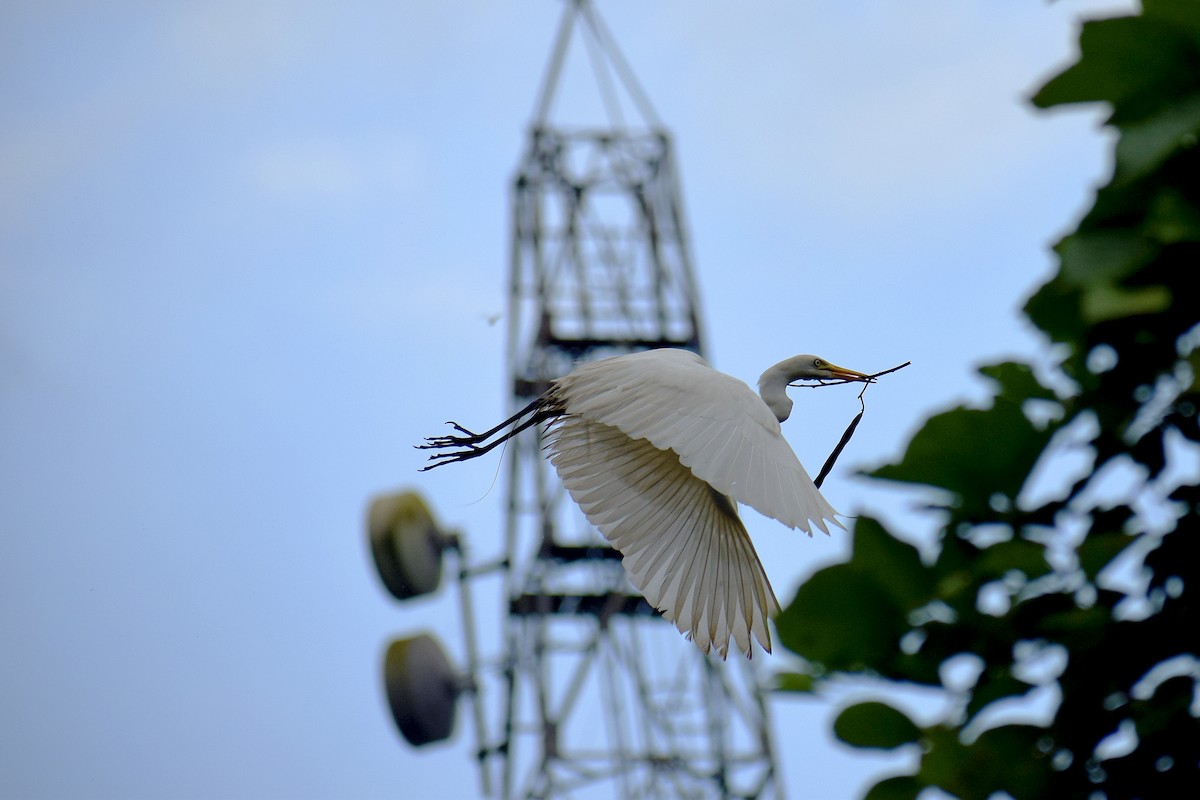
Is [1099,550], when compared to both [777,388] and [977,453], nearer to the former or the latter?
[977,453]

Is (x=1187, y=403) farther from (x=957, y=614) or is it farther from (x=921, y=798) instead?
(x=921, y=798)

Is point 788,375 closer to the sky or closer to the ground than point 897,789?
closer to the sky

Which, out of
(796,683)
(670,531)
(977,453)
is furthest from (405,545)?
(977,453)

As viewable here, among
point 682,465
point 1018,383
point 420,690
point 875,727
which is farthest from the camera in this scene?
point 420,690

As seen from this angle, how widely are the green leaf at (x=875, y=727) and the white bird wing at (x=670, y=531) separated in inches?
37.4

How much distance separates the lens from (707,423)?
251 cm

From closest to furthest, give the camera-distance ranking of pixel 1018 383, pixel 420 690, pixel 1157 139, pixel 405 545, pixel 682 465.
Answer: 1. pixel 1157 139
2. pixel 1018 383
3. pixel 682 465
4. pixel 405 545
5. pixel 420 690

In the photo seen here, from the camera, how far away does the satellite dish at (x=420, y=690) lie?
7082 millimetres

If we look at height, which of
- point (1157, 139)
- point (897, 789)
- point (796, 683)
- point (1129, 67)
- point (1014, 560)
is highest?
point (1129, 67)

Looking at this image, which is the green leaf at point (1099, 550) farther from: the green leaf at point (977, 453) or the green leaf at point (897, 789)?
the green leaf at point (897, 789)

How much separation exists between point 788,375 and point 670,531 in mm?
376

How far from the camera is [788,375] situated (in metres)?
2.72

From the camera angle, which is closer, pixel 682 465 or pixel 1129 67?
pixel 1129 67

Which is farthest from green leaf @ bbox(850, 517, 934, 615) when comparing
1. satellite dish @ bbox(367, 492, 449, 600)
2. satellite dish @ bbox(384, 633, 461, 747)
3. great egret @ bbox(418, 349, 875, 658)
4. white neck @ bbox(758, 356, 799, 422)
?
satellite dish @ bbox(384, 633, 461, 747)
